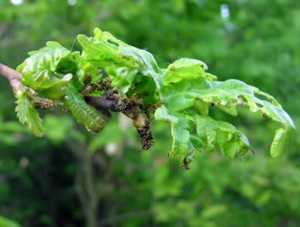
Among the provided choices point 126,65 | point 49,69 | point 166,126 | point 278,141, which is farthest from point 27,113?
point 166,126

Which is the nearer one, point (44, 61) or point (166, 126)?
point (44, 61)

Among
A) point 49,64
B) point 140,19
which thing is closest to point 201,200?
point 140,19

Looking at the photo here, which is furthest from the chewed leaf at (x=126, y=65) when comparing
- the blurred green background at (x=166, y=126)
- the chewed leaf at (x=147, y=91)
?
the blurred green background at (x=166, y=126)

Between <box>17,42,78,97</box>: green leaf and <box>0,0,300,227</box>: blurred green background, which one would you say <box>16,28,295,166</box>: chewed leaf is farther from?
<box>0,0,300,227</box>: blurred green background

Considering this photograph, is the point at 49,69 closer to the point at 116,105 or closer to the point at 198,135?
the point at 116,105

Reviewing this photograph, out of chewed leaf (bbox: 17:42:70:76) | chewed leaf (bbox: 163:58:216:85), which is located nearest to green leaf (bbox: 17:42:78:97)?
chewed leaf (bbox: 17:42:70:76)
